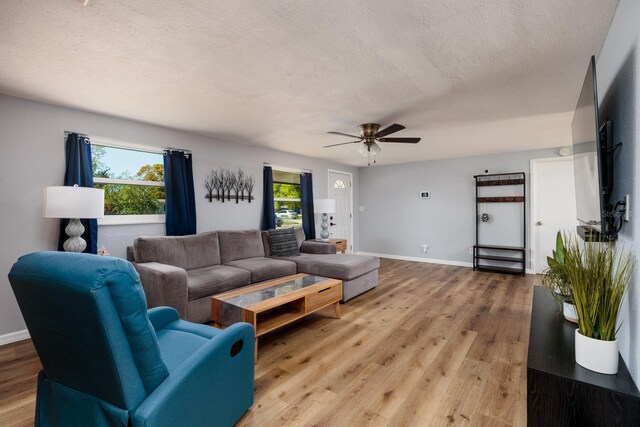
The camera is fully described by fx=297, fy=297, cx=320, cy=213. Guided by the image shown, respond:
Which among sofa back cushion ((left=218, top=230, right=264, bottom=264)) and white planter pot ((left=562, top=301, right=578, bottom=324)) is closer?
white planter pot ((left=562, top=301, right=578, bottom=324))

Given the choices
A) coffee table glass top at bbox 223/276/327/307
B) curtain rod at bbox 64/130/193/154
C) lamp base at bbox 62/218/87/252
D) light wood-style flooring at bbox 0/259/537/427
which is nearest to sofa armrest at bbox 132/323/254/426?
light wood-style flooring at bbox 0/259/537/427

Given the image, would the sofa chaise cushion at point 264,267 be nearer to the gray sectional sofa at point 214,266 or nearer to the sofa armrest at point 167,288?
the gray sectional sofa at point 214,266

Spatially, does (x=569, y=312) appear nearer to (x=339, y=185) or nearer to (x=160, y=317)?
(x=160, y=317)

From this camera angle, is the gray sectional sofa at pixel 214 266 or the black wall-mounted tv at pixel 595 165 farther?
the gray sectional sofa at pixel 214 266

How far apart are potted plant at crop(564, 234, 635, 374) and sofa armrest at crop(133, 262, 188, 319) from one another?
2902 mm

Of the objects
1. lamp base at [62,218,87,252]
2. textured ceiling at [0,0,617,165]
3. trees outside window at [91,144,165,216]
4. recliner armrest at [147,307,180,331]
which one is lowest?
recliner armrest at [147,307,180,331]

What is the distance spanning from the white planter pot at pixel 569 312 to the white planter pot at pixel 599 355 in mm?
637

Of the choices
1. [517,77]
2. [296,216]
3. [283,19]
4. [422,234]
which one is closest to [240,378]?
[283,19]

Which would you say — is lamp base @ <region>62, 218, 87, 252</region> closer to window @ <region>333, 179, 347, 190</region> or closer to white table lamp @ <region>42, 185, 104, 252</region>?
white table lamp @ <region>42, 185, 104, 252</region>

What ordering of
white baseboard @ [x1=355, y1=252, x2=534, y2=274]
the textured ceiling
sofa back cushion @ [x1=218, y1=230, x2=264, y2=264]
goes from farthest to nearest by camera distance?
white baseboard @ [x1=355, y1=252, x2=534, y2=274] < sofa back cushion @ [x1=218, y1=230, x2=264, y2=264] < the textured ceiling

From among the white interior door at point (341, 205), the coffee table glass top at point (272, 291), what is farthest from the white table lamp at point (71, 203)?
the white interior door at point (341, 205)

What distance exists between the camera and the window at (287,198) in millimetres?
5586

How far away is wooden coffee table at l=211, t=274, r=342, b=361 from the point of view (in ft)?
8.13

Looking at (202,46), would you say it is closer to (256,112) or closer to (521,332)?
(256,112)
